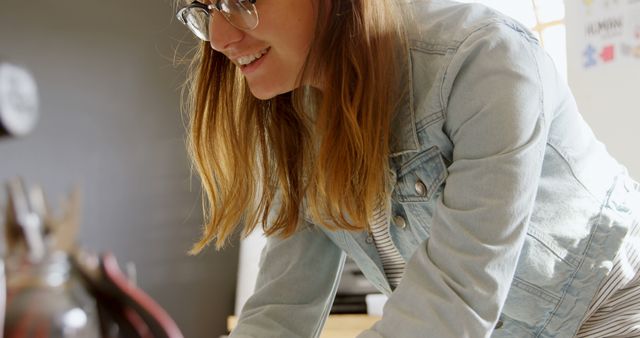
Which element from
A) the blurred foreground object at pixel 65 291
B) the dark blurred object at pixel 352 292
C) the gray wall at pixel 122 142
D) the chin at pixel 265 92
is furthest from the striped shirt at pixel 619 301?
the dark blurred object at pixel 352 292

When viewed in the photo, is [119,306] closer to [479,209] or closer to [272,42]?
[479,209]

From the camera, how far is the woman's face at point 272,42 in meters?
1.01

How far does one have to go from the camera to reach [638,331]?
39.0 inches

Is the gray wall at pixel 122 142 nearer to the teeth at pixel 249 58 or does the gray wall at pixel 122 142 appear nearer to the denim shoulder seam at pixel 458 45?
the teeth at pixel 249 58

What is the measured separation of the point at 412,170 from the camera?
3.28 feet

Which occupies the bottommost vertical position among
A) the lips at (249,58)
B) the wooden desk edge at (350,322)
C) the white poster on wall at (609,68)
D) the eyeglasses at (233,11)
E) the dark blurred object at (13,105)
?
the wooden desk edge at (350,322)

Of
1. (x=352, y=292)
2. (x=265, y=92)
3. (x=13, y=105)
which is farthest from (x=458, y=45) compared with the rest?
(x=352, y=292)

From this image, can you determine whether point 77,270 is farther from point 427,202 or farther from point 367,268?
point 367,268

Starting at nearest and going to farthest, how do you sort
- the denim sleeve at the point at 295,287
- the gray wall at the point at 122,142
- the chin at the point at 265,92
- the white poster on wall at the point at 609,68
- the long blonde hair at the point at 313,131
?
the long blonde hair at the point at 313,131, the chin at the point at 265,92, the denim sleeve at the point at 295,287, the gray wall at the point at 122,142, the white poster on wall at the point at 609,68

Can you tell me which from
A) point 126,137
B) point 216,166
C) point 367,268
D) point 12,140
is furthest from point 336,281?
point 126,137

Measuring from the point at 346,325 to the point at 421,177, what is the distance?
1.72 m

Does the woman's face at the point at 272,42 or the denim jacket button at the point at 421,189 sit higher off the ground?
the woman's face at the point at 272,42

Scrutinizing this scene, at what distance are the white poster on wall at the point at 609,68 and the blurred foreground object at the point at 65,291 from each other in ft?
6.59

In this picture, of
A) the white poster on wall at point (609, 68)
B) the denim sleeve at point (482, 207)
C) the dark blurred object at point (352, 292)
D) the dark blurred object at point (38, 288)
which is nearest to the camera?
the dark blurred object at point (38, 288)
